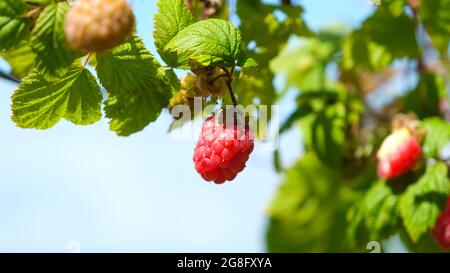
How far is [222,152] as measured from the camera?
1.70 meters

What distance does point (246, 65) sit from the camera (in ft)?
5.53

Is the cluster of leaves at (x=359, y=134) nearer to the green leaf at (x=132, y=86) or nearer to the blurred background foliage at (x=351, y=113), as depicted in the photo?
the blurred background foliage at (x=351, y=113)

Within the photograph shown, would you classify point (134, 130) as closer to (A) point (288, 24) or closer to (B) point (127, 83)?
(B) point (127, 83)

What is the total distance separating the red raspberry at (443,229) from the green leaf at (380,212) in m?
0.17

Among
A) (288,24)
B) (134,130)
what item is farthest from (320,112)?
(134,130)

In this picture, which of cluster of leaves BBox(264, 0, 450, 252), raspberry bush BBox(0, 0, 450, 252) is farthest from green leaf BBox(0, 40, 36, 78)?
cluster of leaves BBox(264, 0, 450, 252)

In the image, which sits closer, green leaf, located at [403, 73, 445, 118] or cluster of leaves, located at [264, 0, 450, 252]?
cluster of leaves, located at [264, 0, 450, 252]

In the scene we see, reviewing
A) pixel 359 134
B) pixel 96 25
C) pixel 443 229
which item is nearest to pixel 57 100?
pixel 96 25

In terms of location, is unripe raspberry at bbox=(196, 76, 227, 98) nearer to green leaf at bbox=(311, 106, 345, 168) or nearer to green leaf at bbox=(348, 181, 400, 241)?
green leaf at bbox=(348, 181, 400, 241)

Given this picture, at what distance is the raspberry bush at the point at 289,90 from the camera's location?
147 cm

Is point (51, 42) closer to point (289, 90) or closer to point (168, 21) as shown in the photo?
point (168, 21)

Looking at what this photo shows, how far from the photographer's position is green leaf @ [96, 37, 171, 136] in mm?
1680
